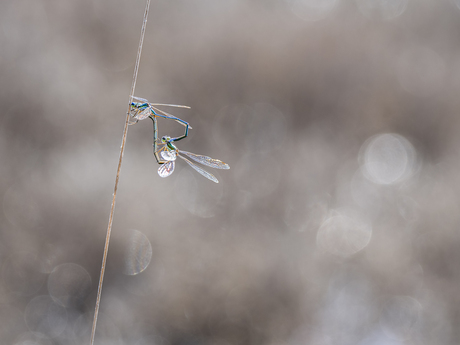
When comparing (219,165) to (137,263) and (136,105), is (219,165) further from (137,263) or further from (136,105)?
(137,263)

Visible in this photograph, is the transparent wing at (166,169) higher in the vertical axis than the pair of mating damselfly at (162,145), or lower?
lower

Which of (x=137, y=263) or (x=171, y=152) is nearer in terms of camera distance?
(x=171, y=152)

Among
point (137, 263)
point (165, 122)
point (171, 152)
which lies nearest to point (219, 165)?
point (171, 152)

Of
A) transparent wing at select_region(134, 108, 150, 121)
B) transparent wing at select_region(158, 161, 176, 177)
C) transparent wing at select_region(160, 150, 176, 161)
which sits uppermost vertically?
transparent wing at select_region(134, 108, 150, 121)

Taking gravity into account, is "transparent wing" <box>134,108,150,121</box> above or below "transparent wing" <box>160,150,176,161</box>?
above

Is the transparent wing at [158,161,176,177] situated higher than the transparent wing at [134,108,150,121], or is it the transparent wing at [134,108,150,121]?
the transparent wing at [134,108,150,121]

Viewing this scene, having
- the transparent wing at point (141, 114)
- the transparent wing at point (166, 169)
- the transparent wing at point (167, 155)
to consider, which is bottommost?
the transparent wing at point (166, 169)

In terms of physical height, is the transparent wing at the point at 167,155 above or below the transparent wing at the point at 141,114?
below

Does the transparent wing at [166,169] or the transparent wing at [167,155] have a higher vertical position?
the transparent wing at [167,155]

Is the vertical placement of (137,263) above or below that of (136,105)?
below

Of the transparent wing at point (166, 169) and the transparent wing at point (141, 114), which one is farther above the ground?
the transparent wing at point (141, 114)
